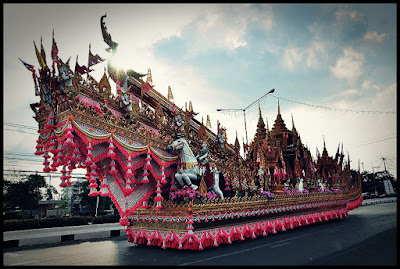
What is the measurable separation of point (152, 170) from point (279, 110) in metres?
9.69

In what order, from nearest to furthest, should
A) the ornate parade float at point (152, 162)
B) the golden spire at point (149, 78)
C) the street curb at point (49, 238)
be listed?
the ornate parade float at point (152, 162), the golden spire at point (149, 78), the street curb at point (49, 238)

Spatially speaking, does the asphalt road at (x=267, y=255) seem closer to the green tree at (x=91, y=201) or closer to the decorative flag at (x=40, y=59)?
the decorative flag at (x=40, y=59)

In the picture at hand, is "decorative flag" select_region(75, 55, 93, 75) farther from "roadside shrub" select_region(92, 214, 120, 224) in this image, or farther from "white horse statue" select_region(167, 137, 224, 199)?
"roadside shrub" select_region(92, 214, 120, 224)

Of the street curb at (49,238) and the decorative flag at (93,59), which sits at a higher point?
the decorative flag at (93,59)

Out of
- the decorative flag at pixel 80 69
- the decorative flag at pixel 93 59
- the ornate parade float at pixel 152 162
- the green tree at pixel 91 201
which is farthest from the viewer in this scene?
the green tree at pixel 91 201

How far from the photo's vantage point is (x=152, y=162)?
22.7ft

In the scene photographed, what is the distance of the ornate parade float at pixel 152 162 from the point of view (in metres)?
5.35

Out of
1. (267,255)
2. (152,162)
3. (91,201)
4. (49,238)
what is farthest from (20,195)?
(267,255)

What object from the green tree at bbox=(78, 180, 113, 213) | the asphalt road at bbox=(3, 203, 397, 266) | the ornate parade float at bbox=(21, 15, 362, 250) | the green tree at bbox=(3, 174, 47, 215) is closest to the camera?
the asphalt road at bbox=(3, 203, 397, 266)

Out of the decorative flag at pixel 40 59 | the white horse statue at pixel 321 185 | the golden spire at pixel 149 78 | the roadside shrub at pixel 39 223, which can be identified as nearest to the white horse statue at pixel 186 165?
the golden spire at pixel 149 78

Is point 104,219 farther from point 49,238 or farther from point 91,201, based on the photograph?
point 91,201

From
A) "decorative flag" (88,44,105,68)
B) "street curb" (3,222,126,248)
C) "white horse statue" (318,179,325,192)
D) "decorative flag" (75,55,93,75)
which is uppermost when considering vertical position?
"decorative flag" (88,44,105,68)

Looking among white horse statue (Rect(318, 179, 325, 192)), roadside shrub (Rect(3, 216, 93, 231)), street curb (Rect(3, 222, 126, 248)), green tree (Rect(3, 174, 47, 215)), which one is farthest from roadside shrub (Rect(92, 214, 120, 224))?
white horse statue (Rect(318, 179, 325, 192))

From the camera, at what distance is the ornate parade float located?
535 cm
